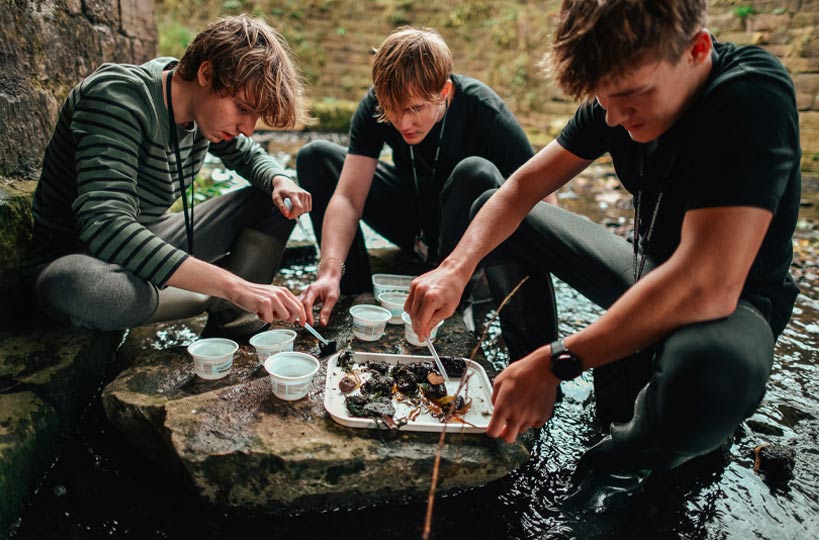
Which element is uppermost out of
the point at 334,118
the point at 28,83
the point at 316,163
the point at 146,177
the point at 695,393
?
the point at 28,83

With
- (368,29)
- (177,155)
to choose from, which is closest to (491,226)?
(177,155)

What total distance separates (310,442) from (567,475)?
0.95m

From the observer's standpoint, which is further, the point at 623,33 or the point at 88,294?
the point at 88,294

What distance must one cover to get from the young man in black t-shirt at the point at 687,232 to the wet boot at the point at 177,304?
1539 mm

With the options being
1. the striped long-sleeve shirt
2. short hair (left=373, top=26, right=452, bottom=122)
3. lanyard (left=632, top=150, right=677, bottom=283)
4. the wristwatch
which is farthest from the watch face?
short hair (left=373, top=26, right=452, bottom=122)

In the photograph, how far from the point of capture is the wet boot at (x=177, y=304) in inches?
92.7

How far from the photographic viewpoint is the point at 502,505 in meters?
1.84

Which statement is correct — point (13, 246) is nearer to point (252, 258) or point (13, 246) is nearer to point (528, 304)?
point (252, 258)

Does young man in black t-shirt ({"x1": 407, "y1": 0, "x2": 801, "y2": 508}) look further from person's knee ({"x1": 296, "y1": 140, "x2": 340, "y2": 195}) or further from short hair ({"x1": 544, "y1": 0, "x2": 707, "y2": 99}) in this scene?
person's knee ({"x1": 296, "y1": 140, "x2": 340, "y2": 195})

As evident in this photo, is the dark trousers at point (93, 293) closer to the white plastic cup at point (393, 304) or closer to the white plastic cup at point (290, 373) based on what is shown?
the white plastic cup at point (290, 373)

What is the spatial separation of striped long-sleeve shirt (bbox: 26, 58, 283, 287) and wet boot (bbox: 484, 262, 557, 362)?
1.35 m

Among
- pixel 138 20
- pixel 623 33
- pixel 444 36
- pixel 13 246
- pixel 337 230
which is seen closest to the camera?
pixel 623 33

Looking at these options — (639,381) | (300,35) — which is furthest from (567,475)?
(300,35)

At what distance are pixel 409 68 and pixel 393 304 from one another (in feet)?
3.72
